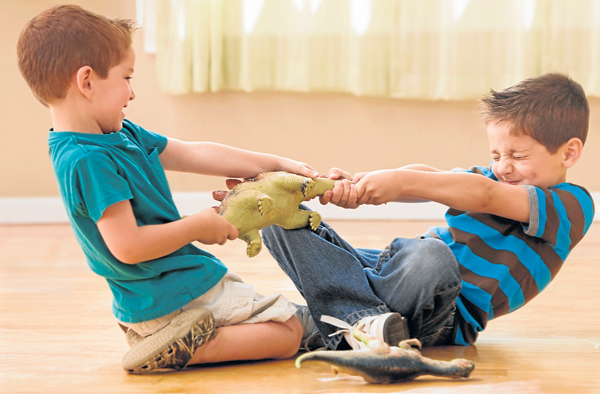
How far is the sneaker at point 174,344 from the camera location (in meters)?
0.81

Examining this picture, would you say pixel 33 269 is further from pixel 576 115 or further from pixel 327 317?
pixel 576 115

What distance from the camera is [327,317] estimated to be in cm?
89

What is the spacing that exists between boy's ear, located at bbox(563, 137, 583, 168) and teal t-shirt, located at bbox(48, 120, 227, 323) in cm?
55

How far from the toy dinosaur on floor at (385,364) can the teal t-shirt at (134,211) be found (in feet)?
0.65

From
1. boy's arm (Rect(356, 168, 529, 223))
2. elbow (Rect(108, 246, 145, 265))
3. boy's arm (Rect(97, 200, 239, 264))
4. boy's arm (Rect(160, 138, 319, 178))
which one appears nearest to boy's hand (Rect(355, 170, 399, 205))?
boy's arm (Rect(356, 168, 529, 223))

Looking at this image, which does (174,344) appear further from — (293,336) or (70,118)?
(70,118)

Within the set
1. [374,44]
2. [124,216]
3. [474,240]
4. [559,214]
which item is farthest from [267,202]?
[374,44]

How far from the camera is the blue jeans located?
0.84 metres

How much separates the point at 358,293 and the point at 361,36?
1.53 m

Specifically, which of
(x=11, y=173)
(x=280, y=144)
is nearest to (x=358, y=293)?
(x=280, y=144)

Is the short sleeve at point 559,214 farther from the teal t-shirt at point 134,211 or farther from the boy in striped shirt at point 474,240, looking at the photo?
the teal t-shirt at point 134,211

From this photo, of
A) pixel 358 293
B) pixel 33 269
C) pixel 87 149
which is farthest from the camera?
pixel 33 269

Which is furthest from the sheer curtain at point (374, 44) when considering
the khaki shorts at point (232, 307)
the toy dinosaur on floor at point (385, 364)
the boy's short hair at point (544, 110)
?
the toy dinosaur on floor at point (385, 364)

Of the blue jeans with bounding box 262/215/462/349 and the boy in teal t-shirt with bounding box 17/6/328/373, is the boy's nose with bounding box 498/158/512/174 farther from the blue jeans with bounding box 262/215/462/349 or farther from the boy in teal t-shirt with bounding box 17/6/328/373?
the boy in teal t-shirt with bounding box 17/6/328/373
